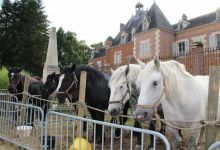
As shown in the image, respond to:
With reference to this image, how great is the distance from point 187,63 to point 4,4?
28.5 meters

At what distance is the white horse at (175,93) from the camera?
3.63 m

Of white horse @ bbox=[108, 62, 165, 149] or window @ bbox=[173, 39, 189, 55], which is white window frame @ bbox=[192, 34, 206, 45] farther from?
white horse @ bbox=[108, 62, 165, 149]

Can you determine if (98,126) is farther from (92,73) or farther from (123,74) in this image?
(123,74)

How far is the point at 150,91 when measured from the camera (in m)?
3.58

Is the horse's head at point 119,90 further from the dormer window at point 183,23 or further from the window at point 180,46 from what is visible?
the dormer window at point 183,23

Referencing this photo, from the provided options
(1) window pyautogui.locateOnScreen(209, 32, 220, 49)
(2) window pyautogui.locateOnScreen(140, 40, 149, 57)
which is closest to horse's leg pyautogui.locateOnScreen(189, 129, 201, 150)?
(1) window pyautogui.locateOnScreen(209, 32, 220, 49)

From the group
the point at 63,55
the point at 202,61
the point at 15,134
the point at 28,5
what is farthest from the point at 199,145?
the point at 63,55

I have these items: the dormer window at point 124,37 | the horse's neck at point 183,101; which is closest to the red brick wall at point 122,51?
the dormer window at point 124,37

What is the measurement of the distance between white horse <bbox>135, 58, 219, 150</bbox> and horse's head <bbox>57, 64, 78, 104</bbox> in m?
2.18

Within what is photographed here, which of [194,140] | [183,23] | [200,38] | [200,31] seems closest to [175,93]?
[194,140]

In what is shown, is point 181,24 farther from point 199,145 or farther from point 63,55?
point 199,145

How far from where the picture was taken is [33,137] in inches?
196

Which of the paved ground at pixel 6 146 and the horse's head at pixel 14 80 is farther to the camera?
the horse's head at pixel 14 80

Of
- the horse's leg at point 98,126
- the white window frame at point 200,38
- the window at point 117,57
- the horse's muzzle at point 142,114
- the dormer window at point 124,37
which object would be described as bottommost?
the horse's leg at point 98,126
